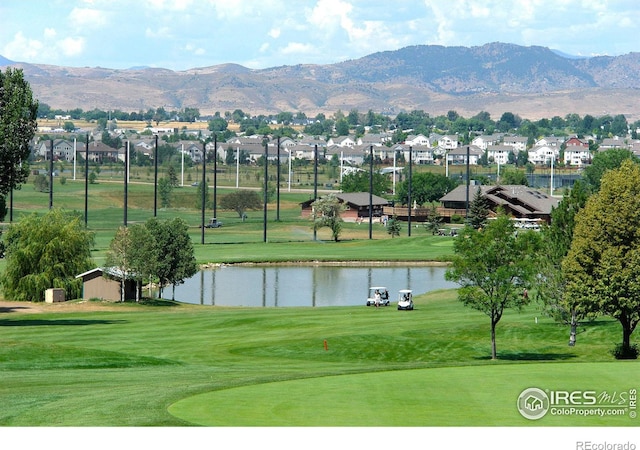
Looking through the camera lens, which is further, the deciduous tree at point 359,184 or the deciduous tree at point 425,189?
the deciduous tree at point 359,184

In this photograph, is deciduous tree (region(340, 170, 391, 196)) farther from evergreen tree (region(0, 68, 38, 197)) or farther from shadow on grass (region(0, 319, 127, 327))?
evergreen tree (region(0, 68, 38, 197))

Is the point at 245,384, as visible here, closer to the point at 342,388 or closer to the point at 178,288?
the point at 342,388

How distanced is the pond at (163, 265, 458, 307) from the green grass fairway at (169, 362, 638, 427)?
150ft

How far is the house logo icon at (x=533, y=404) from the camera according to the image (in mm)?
30109

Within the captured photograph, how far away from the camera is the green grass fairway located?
98.0ft

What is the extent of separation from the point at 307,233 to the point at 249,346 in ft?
318

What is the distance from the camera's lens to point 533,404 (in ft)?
101

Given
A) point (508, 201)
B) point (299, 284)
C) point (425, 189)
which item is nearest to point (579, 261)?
point (299, 284)

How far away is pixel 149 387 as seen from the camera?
37219mm

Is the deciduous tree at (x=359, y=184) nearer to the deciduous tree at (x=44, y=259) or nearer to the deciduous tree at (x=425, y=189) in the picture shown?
the deciduous tree at (x=425, y=189)

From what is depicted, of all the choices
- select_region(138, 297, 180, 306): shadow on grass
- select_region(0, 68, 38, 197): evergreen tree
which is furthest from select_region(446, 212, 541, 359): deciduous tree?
select_region(138, 297, 180, 306): shadow on grass

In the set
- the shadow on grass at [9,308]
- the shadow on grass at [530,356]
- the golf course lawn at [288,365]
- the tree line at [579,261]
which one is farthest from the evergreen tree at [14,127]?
the shadow on grass at [530,356]

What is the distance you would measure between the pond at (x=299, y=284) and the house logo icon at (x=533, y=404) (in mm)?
50520

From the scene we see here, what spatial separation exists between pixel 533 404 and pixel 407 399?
3.49 metres
